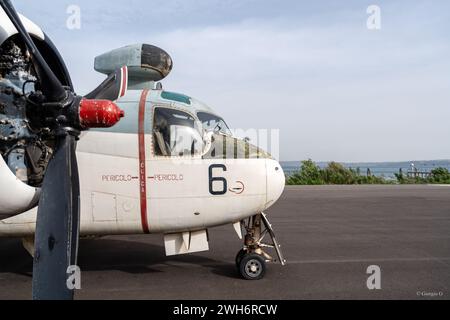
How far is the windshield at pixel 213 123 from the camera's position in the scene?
262 inches

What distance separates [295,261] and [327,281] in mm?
1311

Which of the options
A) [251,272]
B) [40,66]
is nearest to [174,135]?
[40,66]

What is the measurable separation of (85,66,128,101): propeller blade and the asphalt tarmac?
10.4 ft

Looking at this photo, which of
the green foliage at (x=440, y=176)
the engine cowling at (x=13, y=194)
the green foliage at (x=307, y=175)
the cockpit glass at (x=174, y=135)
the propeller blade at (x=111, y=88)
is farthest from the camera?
the green foliage at (x=440, y=176)

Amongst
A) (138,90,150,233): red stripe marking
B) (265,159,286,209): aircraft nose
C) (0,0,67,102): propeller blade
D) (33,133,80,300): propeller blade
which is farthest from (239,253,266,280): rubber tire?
(0,0,67,102): propeller blade

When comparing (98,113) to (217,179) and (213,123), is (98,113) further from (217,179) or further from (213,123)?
(213,123)

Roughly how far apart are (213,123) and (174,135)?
0.91 metres

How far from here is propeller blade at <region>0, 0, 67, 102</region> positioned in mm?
4348

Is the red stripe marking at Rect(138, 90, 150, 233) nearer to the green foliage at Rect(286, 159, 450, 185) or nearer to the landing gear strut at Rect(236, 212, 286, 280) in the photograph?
the landing gear strut at Rect(236, 212, 286, 280)

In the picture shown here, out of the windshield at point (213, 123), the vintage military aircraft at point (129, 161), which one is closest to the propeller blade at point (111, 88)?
the vintage military aircraft at point (129, 161)

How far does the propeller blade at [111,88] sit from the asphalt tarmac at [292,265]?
124 inches

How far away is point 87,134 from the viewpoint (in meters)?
6.07

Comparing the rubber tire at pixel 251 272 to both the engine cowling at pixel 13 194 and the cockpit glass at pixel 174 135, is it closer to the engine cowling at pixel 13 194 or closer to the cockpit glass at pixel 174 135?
the cockpit glass at pixel 174 135
